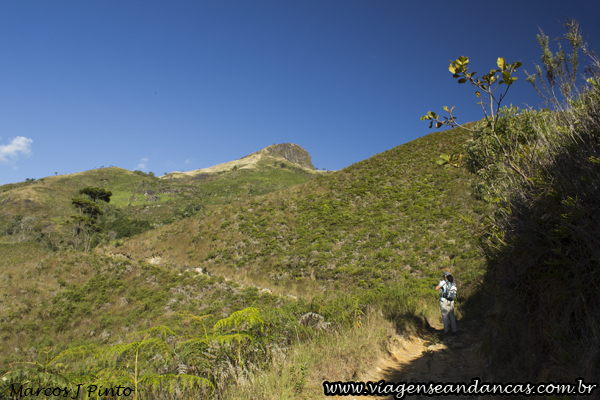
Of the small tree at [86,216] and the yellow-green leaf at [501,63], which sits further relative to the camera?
the small tree at [86,216]

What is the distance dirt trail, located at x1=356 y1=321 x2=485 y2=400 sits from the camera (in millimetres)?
4730

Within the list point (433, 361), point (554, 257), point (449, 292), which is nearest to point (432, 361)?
point (433, 361)

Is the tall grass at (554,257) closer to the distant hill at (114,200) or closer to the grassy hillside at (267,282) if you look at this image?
the grassy hillside at (267,282)

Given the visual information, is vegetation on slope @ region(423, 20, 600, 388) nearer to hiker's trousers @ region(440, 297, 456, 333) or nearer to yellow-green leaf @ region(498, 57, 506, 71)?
yellow-green leaf @ region(498, 57, 506, 71)

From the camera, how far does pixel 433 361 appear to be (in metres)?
5.43

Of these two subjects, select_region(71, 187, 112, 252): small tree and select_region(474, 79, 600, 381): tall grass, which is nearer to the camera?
select_region(474, 79, 600, 381): tall grass

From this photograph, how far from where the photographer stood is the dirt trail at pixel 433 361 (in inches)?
186

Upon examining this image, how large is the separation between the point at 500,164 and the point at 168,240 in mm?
20845

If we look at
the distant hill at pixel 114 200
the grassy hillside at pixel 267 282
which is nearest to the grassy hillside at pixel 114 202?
the distant hill at pixel 114 200

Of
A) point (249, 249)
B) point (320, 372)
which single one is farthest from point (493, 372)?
point (249, 249)

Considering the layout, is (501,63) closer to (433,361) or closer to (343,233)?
(433,361)

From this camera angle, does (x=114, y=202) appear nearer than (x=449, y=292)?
No

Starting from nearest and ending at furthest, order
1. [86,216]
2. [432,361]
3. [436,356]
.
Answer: [432,361] < [436,356] < [86,216]

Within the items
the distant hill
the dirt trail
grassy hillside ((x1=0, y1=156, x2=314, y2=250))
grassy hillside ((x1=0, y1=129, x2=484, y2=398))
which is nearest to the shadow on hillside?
the dirt trail
